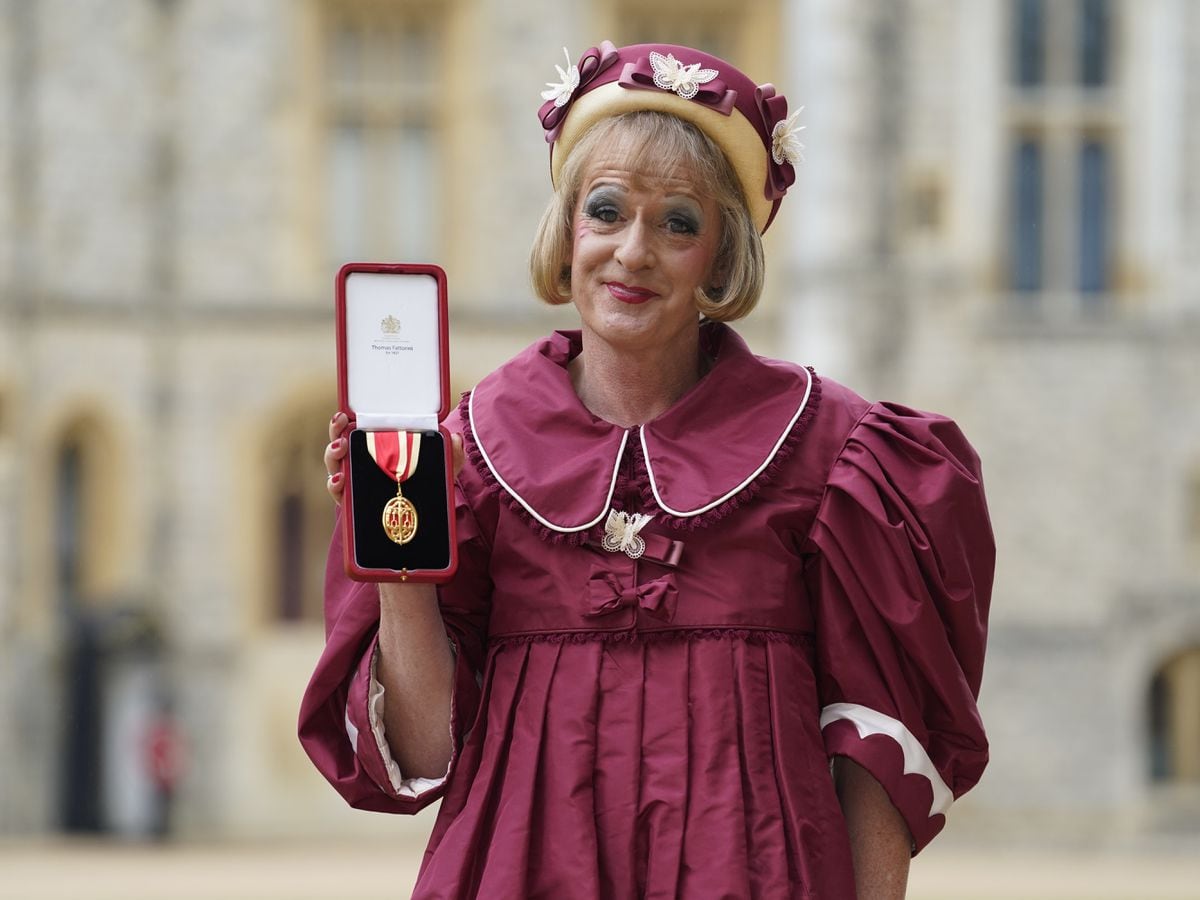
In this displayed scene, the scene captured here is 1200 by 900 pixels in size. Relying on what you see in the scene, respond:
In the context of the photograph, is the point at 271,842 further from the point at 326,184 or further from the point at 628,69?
the point at 628,69

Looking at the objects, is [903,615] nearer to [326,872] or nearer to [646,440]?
[646,440]

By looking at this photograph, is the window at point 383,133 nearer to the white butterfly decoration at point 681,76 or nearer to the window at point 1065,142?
the window at point 1065,142

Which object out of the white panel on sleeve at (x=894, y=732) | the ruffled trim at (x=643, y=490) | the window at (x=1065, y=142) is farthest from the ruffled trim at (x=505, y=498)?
the window at (x=1065, y=142)

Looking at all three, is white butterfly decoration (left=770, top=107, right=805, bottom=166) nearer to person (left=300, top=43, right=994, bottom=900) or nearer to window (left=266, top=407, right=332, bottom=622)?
person (left=300, top=43, right=994, bottom=900)

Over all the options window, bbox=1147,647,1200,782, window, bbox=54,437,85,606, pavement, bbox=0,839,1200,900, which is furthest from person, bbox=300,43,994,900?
window, bbox=54,437,85,606

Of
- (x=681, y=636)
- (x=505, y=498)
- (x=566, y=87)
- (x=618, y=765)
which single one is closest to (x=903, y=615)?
(x=681, y=636)

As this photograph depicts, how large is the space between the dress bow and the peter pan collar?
0.06m

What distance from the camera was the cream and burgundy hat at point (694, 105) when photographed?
2512 millimetres

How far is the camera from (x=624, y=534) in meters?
2.47

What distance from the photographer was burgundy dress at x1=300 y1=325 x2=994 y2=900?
239 cm

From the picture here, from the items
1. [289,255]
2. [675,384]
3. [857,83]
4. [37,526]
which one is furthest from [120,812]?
[675,384]

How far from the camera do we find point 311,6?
585 inches

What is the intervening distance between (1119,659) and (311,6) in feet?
20.7

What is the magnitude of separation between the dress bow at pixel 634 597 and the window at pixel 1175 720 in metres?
12.1
